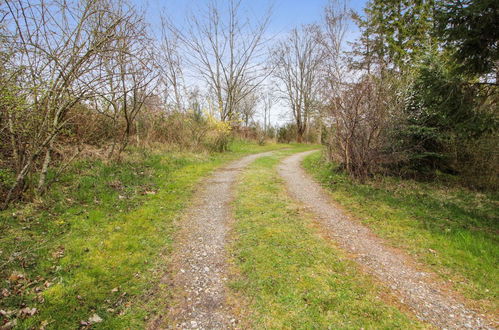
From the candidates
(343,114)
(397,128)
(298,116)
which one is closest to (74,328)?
(343,114)

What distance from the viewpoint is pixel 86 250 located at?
3740 millimetres

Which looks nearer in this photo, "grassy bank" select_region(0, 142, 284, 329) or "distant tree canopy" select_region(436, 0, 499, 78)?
"grassy bank" select_region(0, 142, 284, 329)

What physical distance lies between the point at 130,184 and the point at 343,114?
A: 283 inches

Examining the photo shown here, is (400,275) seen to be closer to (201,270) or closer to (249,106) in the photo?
(201,270)

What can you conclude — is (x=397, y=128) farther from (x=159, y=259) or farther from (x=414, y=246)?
(x=159, y=259)

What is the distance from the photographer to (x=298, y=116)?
29.0 meters

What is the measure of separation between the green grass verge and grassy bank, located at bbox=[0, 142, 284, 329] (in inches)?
51.8

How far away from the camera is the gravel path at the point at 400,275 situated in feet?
8.82

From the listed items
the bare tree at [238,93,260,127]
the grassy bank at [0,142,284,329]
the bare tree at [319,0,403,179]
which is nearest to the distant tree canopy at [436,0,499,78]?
the bare tree at [319,0,403,179]

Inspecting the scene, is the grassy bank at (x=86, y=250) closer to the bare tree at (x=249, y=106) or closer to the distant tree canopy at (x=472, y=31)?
the distant tree canopy at (x=472, y=31)

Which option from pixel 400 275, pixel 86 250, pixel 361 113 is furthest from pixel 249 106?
pixel 400 275

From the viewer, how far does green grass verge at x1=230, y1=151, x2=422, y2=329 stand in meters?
2.59

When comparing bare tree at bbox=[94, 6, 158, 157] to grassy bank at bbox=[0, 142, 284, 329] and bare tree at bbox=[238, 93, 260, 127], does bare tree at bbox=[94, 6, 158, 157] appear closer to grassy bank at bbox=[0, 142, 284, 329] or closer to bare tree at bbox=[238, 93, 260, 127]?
grassy bank at bbox=[0, 142, 284, 329]

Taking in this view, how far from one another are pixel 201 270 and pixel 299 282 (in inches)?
55.5
